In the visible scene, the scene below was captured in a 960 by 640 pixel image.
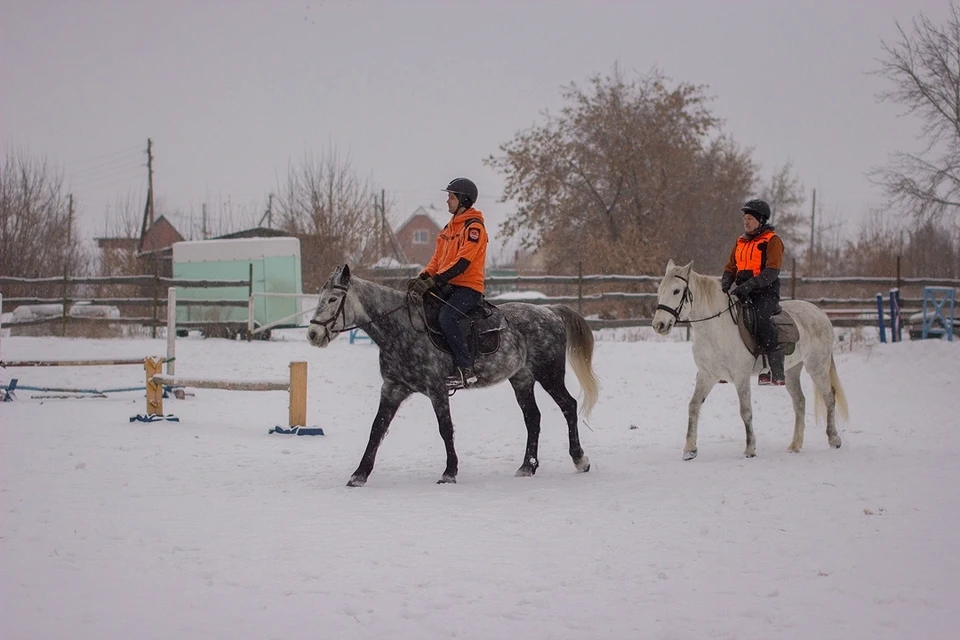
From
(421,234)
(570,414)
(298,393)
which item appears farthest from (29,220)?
(421,234)

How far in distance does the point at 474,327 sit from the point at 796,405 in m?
3.91

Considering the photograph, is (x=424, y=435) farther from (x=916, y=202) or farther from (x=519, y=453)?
(x=916, y=202)

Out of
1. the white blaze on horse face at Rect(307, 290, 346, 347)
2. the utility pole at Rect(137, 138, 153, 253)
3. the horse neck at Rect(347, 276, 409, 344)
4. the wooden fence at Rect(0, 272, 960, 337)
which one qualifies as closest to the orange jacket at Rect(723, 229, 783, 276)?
the horse neck at Rect(347, 276, 409, 344)

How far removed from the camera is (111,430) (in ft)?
32.4

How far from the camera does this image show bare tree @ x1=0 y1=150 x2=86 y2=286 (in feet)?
79.8

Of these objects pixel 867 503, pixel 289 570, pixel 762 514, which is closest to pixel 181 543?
pixel 289 570

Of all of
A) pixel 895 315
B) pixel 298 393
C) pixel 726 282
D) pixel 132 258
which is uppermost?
pixel 132 258

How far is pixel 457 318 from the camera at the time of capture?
299 inches

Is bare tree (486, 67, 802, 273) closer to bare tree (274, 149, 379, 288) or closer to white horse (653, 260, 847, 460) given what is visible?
bare tree (274, 149, 379, 288)

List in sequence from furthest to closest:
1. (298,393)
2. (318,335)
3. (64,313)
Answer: (64,313) → (298,393) → (318,335)

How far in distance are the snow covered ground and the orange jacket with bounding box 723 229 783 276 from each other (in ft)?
6.43

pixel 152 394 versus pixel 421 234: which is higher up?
pixel 421 234

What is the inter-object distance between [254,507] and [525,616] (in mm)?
2924

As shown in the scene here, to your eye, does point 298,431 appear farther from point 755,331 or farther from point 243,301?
point 243,301
